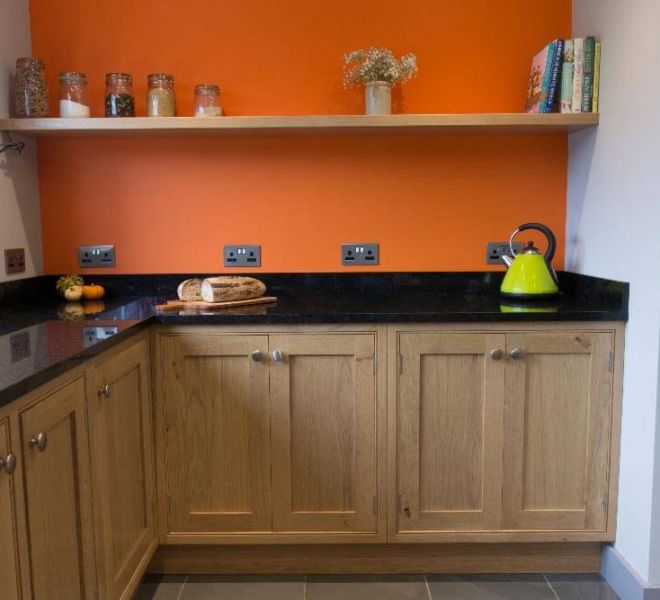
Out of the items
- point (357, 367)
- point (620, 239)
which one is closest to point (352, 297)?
point (357, 367)

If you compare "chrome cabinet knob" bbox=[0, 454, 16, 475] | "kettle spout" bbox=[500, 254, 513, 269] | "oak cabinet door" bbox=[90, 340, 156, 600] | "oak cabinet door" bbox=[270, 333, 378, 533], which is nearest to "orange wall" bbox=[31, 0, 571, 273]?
"kettle spout" bbox=[500, 254, 513, 269]

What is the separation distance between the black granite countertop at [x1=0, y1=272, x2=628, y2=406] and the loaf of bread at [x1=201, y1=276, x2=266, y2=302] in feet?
Result: 0.34

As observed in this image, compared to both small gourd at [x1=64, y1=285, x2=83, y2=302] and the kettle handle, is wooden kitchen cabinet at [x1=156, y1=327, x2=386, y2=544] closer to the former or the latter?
small gourd at [x1=64, y1=285, x2=83, y2=302]

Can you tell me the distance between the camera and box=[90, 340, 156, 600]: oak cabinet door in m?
1.59

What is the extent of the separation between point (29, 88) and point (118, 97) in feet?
1.01

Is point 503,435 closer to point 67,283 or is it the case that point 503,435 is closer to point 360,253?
point 360,253

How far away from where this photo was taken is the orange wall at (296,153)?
2.45 metres

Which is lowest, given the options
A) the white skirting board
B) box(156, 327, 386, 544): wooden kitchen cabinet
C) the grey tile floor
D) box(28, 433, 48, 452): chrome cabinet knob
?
the grey tile floor

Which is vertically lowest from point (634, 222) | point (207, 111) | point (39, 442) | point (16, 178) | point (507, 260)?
point (39, 442)

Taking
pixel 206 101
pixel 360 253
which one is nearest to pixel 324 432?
pixel 360 253

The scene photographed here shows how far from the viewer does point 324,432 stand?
2.04m

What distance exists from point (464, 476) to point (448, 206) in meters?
1.07

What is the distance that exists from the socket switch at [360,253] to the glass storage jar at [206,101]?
722 millimetres

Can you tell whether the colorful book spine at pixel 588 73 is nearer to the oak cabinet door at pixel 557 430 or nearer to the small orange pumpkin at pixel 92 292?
the oak cabinet door at pixel 557 430
